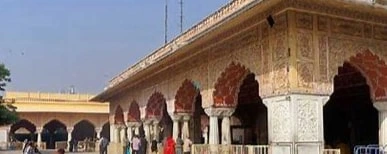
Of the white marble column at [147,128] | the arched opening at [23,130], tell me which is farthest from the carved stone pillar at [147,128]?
the arched opening at [23,130]

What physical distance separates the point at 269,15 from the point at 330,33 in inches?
47.6

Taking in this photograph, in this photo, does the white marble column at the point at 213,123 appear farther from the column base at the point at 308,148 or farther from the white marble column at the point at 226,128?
the column base at the point at 308,148

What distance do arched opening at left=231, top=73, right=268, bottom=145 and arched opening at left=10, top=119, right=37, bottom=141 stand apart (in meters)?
19.1

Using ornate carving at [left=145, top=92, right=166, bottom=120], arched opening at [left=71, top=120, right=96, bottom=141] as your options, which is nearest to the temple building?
ornate carving at [left=145, top=92, right=166, bottom=120]

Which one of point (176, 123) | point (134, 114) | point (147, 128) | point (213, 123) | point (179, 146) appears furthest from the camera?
point (134, 114)

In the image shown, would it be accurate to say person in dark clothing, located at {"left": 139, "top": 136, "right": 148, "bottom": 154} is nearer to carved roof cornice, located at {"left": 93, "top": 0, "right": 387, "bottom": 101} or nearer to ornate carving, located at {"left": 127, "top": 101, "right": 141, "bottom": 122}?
ornate carving, located at {"left": 127, "top": 101, "right": 141, "bottom": 122}

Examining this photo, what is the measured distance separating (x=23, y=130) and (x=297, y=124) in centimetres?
3515

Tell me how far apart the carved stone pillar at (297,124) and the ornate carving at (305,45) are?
70 cm

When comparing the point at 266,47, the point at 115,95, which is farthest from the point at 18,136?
the point at 266,47

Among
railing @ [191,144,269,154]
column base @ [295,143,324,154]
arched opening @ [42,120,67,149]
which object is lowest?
arched opening @ [42,120,67,149]

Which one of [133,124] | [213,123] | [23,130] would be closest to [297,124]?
[213,123]

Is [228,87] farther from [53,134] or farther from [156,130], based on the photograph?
[53,134]

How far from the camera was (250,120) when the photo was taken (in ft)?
67.1

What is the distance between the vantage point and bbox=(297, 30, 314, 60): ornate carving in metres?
9.49
